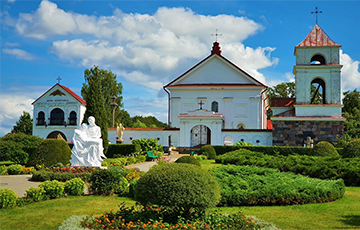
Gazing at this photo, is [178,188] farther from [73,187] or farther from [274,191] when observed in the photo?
[73,187]

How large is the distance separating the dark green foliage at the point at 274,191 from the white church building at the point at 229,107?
69.3 feet

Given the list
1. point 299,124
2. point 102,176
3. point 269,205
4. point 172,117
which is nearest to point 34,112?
point 172,117

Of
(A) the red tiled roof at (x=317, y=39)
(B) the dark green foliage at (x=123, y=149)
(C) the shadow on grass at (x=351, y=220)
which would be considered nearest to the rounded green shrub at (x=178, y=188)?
(C) the shadow on grass at (x=351, y=220)

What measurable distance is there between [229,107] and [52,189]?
3031 cm

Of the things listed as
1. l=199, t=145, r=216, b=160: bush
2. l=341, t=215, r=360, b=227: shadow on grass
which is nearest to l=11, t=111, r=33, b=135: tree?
l=199, t=145, r=216, b=160: bush

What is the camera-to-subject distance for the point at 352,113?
163ft

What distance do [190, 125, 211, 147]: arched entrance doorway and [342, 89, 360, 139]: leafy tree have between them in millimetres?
17062

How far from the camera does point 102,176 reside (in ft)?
40.4

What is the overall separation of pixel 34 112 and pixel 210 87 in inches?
852

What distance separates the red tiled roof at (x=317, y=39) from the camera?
34.2m

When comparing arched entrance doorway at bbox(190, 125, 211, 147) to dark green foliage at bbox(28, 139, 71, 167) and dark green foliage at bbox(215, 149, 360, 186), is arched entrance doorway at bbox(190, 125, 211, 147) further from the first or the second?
dark green foliage at bbox(28, 139, 71, 167)

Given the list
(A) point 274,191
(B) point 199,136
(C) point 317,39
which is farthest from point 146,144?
(A) point 274,191

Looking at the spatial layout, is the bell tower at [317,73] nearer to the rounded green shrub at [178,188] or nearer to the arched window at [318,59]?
the arched window at [318,59]

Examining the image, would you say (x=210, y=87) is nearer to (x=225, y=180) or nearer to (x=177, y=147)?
(x=177, y=147)
